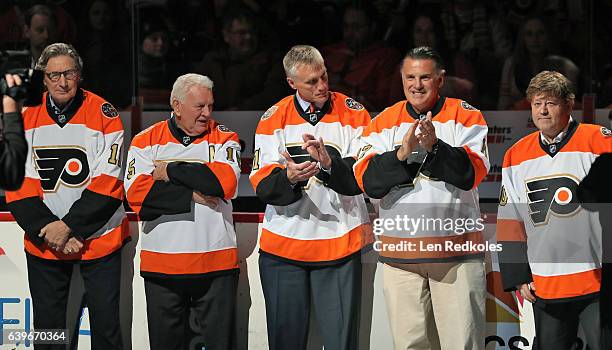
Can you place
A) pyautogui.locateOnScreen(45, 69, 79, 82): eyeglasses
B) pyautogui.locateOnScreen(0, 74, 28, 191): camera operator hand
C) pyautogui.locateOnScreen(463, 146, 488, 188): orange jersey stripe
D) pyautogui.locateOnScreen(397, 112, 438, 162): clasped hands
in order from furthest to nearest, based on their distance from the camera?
1. pyautogui.locateOnScreen(45, 69, 79, 82): eyeglasses
2. pyautogui.locateOnScreen(463, 146, 488, 188): orange jersey stripe
3. pyautogui.locateOnScreen(397, 112, 438, 162): clasped hands
4. pyautogui.locateOnScreen(0, 74, 28, 191): camera operator hand

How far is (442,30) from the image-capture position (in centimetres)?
604

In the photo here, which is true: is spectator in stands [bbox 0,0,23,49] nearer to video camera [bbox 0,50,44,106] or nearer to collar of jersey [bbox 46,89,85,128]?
collar of jersey [bbox 46,89,85,128]

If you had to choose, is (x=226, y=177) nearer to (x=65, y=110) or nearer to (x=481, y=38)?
(x=65, y=110)

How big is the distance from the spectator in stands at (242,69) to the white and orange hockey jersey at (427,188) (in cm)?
183

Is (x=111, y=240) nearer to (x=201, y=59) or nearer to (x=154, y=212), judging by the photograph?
(x=154, y=212)

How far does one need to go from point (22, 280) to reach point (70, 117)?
33.5 inches

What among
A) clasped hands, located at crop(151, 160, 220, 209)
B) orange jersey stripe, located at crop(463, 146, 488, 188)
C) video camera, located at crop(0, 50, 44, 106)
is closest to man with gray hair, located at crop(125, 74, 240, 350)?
clasped hands, located at crop(151, 160, 220, 209)

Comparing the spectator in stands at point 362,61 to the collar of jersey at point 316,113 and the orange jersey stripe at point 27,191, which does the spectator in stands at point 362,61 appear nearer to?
the collar of jersey at point 316,113

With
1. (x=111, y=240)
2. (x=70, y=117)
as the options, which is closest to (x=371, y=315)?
(x=111, y=240)

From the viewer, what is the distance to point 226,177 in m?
4.50

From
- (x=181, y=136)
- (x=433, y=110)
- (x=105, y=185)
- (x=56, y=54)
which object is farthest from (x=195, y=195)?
(x=433, y=110)

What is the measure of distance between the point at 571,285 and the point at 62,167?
2.37 m

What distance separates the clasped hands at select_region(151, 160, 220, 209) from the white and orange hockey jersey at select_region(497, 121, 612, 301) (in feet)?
4.35

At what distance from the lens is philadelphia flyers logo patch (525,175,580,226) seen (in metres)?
Answer: 4.32
